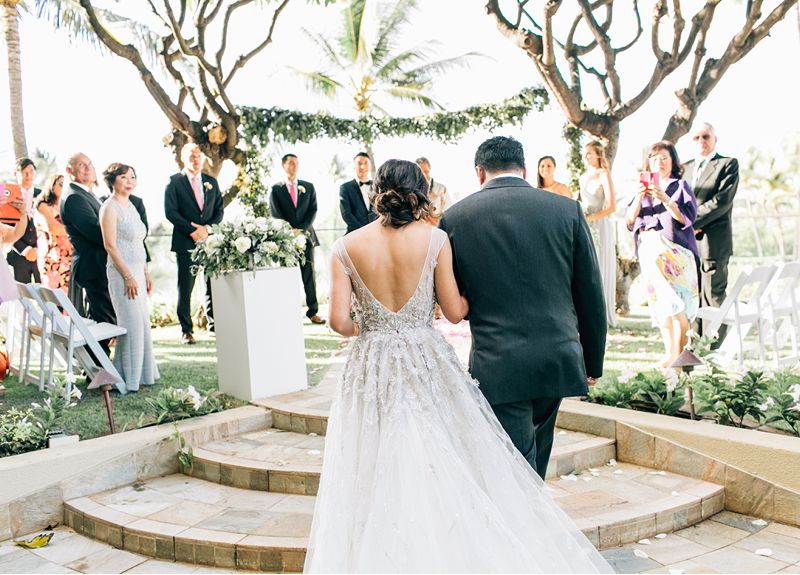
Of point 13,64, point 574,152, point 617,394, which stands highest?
point 13,64

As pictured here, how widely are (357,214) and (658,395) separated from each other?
473 centimetres

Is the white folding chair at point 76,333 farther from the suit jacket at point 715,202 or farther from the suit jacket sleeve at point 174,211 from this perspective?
the suit jacket at point 715,202

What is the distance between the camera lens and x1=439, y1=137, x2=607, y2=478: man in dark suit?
244 centimetres

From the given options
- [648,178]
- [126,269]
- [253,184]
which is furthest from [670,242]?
[253,184]

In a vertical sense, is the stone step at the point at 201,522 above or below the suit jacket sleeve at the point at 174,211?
below

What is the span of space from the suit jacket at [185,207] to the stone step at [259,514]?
420cm

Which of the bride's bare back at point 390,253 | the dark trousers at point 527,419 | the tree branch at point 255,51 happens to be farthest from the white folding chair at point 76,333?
the tree branch at point 255,51

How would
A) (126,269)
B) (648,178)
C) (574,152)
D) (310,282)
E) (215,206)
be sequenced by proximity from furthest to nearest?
(574,152) < (310,282) < (215,206) < (126,269) < (648,178)

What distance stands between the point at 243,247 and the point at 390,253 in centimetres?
282

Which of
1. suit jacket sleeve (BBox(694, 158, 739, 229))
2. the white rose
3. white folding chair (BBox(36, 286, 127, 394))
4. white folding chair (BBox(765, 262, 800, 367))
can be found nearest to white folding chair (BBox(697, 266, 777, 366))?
white folding chair (BBox(765, 262, 800, 367))

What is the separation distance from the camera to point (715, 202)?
6.13 meters

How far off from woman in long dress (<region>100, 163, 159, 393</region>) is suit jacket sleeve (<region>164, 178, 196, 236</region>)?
212cm

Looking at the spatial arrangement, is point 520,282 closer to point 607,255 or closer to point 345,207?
point 345,207

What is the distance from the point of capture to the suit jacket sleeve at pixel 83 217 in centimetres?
550
